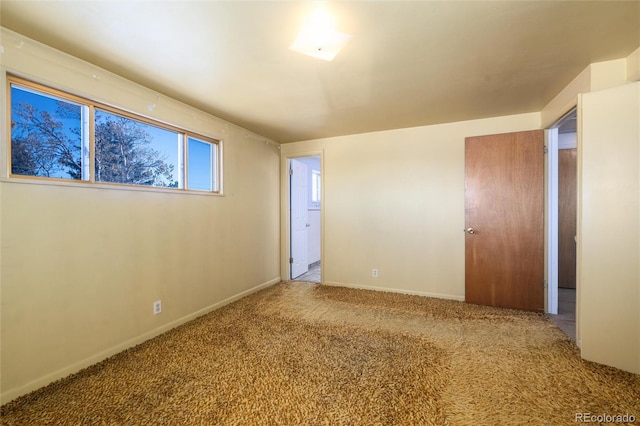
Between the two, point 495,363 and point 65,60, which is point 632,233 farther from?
point 65,60

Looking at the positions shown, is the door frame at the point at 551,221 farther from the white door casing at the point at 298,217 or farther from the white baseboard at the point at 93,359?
the white baseboard at the point at 93,359

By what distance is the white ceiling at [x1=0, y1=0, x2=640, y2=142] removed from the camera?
1.53m

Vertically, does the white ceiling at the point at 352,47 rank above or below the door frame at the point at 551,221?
above

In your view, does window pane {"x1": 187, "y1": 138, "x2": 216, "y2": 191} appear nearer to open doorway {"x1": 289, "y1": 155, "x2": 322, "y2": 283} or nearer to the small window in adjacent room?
open doorway {"x1": 289, "y1": 155, "x2": 322, "y2": 283}

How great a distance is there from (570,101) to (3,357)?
466 centimetres

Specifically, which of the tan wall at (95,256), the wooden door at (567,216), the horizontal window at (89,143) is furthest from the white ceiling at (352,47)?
the wooden door at (567,216)

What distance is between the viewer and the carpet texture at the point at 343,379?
1.56 m

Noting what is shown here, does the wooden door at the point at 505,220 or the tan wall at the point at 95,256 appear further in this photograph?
the wooden door at the point at 505,220

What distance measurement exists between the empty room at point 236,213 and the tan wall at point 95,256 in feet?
0.05

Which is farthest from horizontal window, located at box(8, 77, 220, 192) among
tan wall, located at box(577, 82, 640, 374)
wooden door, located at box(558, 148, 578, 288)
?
wooden door, located at box(558, 148, 578, 288)

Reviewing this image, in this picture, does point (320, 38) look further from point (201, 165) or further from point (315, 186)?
point (315, 186)

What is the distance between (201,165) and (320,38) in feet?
6.94

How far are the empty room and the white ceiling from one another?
18mm

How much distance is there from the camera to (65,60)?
6.34 feet
